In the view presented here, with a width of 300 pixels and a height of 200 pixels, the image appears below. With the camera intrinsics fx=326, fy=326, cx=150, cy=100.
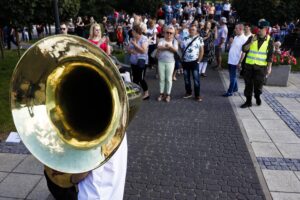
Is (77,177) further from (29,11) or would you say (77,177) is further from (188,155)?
(29,11)

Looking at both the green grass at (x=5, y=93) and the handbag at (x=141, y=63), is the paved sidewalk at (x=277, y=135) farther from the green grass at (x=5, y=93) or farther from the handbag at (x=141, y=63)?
the green grass at (x=5, y=93)

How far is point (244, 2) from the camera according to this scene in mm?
12289

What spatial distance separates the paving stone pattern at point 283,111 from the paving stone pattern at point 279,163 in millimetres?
1138

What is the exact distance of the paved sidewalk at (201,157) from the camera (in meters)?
4.06

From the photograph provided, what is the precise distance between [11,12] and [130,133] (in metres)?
4.57

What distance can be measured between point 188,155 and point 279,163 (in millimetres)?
1327

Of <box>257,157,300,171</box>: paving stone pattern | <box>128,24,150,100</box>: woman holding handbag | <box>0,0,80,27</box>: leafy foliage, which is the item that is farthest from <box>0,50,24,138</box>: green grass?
<box>257,157,300,171</box>: paving stone pattern

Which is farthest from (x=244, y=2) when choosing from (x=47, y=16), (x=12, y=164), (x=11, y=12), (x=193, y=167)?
(x=12, y=164)

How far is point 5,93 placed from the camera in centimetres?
771

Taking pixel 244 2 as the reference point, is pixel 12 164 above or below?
below

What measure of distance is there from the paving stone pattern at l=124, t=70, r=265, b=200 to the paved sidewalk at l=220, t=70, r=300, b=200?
0.71 feet

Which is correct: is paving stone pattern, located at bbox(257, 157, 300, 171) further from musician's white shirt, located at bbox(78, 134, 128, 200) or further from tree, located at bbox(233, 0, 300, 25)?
tree, located at bbox(233, 0, 300, 25)

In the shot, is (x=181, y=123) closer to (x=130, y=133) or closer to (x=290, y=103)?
(x=130, y=133)

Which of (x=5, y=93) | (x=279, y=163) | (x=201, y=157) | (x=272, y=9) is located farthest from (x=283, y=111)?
(x=5, y=93)
